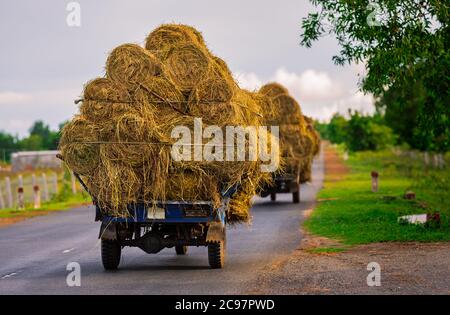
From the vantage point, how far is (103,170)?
42.9 ft

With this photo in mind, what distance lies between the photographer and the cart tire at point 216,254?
13539 mm

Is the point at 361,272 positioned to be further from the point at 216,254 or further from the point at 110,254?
the point at 110,254

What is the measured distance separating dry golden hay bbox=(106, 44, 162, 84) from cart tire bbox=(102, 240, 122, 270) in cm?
245

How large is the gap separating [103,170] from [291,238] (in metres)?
6.38

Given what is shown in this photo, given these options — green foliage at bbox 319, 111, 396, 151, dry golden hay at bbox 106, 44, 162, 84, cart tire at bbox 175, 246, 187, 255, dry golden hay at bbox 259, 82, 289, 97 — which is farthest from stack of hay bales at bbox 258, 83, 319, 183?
green foliage at bbox 319, 111, 396, 151

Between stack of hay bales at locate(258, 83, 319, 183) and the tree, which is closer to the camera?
the tree

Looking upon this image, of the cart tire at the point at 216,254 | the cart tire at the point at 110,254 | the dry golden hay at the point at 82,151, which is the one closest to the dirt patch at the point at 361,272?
the cart tire at the point at 216,254

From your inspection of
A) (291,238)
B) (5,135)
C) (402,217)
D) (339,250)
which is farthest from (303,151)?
(5,135)

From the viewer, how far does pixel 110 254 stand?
13.7 metres

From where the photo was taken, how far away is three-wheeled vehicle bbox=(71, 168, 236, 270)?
13.2m

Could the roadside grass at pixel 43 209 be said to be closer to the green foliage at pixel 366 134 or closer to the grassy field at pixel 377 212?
the grassy field at pixel 377 212

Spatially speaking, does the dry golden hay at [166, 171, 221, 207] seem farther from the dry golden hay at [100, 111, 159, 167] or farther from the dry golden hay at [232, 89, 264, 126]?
the dry golden hay at [232, 89, 264, 126]

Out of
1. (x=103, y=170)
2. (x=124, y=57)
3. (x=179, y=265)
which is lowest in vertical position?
(x=179, y=265)

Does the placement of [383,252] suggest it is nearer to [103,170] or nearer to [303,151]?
[103,170]
